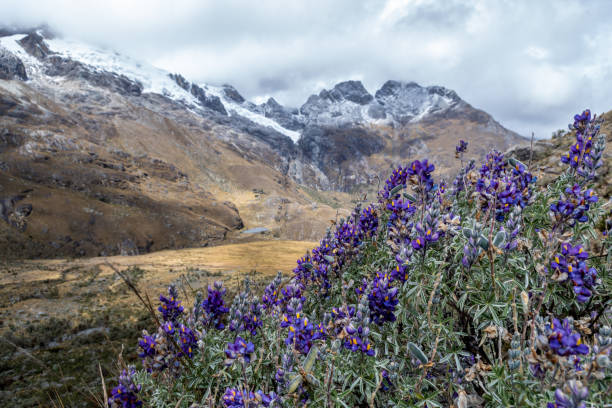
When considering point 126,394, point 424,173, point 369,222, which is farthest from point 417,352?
point 126,394

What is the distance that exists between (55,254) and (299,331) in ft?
149

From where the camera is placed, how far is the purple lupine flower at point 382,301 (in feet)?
8.52

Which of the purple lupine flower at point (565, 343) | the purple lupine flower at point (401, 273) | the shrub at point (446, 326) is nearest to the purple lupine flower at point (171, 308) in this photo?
the shrub at point (446, 326)

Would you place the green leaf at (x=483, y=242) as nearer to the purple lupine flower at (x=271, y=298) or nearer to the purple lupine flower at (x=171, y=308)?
the purple lupine flower at (x=271, y=298)

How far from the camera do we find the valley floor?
802cm

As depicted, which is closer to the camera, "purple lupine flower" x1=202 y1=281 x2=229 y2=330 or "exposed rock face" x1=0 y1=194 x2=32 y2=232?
"purple lupine flower" x1=202 y1=281 x2=229 y2=330

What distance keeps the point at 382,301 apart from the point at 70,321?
17.5 m

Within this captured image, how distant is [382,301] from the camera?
2660 mm

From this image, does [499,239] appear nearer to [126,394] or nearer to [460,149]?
[460,149]

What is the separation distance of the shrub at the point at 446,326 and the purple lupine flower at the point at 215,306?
0.02 metres

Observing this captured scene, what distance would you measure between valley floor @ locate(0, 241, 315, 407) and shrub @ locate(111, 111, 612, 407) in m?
0.74

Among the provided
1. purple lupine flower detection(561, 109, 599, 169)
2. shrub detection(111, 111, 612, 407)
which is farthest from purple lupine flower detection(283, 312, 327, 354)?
purple lupine flower detection(561, 109, 599, 169)

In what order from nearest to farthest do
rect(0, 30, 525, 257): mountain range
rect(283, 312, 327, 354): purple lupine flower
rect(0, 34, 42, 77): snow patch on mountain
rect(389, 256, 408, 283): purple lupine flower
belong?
rect(283, 312, 327, 354): purple lupine flower, rect(389, 256, 408, 283): purple lupine flower, rect(0, 30, 525, 257): mountain range, rect(0, 34, 42, 77): snow patch on mountain

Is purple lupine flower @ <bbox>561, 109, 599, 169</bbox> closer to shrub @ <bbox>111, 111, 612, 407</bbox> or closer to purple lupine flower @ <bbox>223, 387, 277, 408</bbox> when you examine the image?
shrub @ <bbox>111, 111, 612, 407</bbox>
